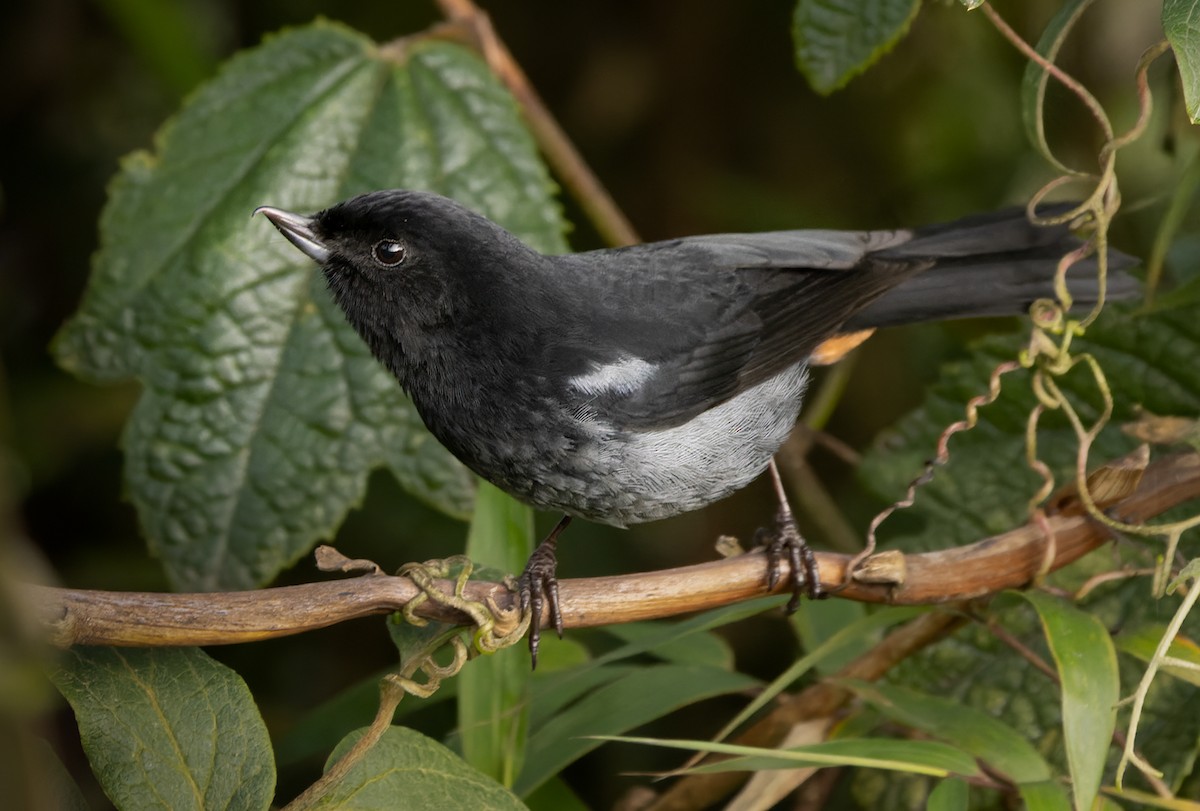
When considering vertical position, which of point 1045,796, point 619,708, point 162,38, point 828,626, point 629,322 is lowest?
point 1045,796

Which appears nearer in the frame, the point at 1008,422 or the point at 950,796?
the point at 950,796

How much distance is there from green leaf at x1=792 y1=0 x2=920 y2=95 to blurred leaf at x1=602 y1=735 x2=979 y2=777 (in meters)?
1.39

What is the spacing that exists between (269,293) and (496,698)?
1.22 m

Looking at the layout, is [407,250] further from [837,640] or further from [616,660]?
[837,640]

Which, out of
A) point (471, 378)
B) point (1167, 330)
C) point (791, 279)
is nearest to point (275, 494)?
point (471, 378)

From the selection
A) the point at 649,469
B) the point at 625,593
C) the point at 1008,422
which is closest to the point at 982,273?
the point at 1008,422

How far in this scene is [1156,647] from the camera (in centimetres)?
216

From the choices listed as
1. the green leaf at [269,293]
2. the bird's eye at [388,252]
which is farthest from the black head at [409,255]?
the green leaf at [269,293]

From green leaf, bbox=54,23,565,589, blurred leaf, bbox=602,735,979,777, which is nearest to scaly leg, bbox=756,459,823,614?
blurred leaf, bbox=602,735,979,777

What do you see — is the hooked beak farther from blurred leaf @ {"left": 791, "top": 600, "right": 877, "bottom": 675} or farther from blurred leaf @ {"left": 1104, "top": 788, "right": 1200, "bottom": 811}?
blurred leaf @ {"left": 1104, "top": 788, "right": 1200, "bottom": 811}

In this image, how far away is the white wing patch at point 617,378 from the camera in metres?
2.62

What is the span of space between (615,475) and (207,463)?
3.26 ft

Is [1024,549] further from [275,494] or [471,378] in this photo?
[275,494]

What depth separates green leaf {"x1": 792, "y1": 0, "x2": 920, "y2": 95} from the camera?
8.81 ft
